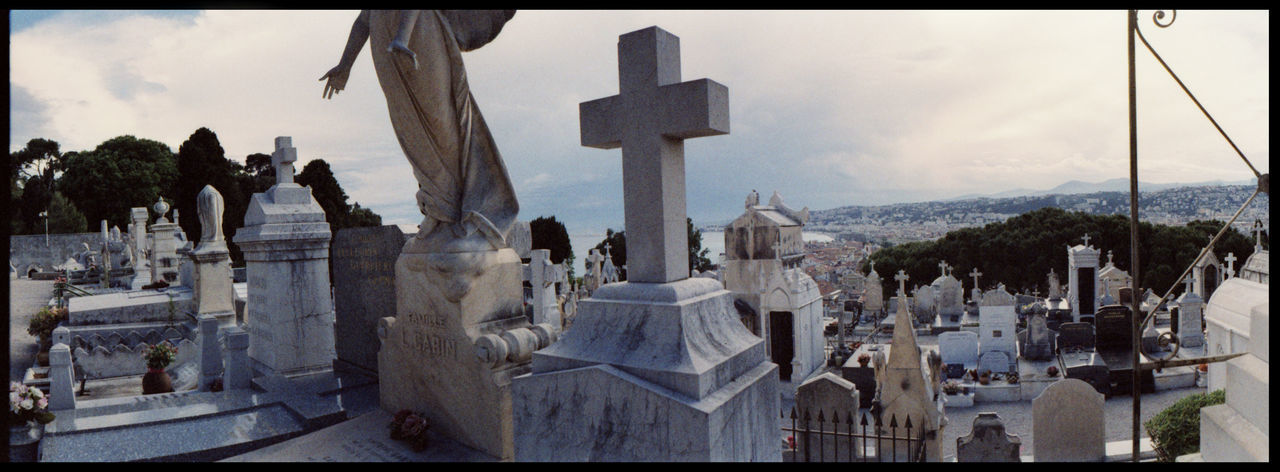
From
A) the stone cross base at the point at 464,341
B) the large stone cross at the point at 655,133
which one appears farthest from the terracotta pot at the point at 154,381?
the large stone cross at the point at 655,133

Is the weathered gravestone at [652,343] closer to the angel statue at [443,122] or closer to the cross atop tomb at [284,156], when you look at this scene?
the angel statue at [443,122]

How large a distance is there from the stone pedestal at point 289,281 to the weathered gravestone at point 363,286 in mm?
214

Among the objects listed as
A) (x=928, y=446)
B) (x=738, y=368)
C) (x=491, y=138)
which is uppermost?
(x=491, y=138)

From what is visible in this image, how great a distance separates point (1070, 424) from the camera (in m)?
6.26

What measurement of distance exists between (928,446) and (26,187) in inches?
2318

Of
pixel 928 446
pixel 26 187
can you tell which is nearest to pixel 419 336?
pixel 928 446

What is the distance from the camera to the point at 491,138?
5.01 meters

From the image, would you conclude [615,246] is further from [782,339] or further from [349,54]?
[349,54]

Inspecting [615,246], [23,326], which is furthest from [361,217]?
[23,326]

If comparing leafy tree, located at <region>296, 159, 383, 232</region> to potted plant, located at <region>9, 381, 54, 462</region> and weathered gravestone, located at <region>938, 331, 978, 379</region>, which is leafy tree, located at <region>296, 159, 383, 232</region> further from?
potted plant, located at <region>9, 381, 54, 462</region>

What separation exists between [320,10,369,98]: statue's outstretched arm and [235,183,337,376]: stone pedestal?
8.20 feet

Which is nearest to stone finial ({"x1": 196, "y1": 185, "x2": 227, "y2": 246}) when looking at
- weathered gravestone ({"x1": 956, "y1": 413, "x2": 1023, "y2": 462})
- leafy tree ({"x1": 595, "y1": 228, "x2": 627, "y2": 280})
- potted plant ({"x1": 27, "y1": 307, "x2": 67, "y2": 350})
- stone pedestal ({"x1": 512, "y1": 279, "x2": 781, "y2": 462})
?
potted plant ({"x1": 27, "y1": 307, "x2": 67, "y2": 350})

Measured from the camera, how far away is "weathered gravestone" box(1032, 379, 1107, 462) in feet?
20.3

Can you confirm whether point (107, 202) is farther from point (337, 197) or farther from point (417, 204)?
point (417, 204)
